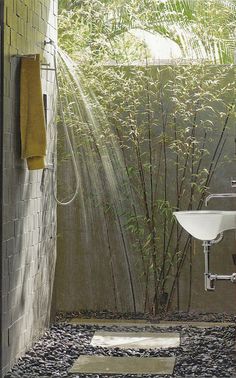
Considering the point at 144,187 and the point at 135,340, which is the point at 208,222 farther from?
the point at 144,187

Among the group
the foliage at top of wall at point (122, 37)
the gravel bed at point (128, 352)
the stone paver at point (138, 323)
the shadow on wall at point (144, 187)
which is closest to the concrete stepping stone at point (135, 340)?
the gravel bed at point (128, 352)

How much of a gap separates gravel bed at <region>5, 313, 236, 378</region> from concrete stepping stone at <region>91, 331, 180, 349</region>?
0.06 m

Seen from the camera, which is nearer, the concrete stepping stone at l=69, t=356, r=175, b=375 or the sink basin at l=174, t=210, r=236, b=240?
the concrete stepping stone at l=69, t=356, r=175, b=375

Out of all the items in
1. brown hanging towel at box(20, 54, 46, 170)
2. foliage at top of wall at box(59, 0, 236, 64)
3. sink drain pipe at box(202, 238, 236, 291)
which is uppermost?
foliage at top of wall at box(59, 0, 236, 64)

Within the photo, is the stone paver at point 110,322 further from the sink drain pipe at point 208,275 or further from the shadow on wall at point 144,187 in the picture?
the sink drain pipe at point 208,275

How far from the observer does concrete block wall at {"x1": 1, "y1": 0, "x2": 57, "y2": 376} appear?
4688mm

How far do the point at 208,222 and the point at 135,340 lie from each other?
102cm

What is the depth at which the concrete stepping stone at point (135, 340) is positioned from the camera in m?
5.62

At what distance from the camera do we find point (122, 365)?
16.6 ft

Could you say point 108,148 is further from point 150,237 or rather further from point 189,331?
point 189,331

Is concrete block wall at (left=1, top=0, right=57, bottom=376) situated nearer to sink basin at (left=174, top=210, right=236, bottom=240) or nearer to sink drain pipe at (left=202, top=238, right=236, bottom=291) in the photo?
sink basin at (left=174, top=210, right=236, bottom=240)

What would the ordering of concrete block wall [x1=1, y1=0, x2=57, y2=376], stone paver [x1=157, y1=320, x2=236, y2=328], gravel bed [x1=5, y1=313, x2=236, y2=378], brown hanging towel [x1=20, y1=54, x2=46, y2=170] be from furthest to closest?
stone paver [x1=157, y1=320, x2=236, y2=328], brown hanging towel [x1=20, y1=54, x2=46, y2=170], gravel bed [x1=5, y1=313, x2=236, y2=378], concrete block wall [x1=1, y1=0, x2=57, y2=376]

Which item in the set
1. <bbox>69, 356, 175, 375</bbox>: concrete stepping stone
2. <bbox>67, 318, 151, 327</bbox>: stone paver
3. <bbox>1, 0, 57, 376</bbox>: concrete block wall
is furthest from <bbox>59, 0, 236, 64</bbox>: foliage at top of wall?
<bbox>69, 356, 175, 375</bbox>: concrete stepping stone

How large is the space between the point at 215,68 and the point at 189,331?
2.06 meters
